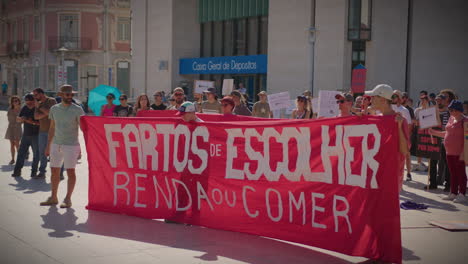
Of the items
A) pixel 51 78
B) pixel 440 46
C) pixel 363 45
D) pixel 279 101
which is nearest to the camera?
pixel 279 101

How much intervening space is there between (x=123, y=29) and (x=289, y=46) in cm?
→ 2773

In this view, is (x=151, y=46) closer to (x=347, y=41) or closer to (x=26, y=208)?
(x=347, y=41)

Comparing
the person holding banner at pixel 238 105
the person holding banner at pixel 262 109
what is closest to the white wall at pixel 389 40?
the person holding banner at pixel 262 109

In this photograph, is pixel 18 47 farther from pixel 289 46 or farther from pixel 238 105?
pixel 238 105

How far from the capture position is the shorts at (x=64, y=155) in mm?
9172

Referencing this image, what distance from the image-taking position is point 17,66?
5831cm

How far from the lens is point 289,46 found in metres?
29.4

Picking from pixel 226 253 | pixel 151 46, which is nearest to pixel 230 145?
pixel 226 253

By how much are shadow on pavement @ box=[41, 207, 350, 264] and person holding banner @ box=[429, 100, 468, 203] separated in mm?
4584

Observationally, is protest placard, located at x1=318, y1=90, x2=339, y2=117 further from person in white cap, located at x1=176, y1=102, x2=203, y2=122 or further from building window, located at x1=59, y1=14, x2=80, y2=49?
building window, located at x1=59, y1=14, x2=80, y2=49

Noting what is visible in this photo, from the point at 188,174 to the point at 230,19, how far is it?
2953 centimetres

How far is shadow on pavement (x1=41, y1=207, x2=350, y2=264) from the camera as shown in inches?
260

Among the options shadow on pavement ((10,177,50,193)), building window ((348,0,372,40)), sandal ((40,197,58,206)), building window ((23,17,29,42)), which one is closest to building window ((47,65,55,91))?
building window ((23,17,29,42))

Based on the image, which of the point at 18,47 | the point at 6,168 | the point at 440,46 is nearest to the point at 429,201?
the point at 6,168
